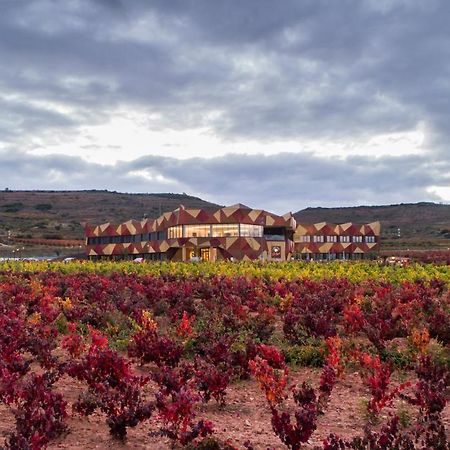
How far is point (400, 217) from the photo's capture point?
17175cm

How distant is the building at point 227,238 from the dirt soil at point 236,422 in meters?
49.6

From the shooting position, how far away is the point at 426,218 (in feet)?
544

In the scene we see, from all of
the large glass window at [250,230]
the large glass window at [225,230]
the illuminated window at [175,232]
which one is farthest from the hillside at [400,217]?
the illuminated window at [175,232]

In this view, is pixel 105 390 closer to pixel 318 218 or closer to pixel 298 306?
pixel 298 306

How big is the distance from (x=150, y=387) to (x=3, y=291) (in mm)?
10298

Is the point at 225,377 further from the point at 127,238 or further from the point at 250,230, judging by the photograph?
the point at 127,238

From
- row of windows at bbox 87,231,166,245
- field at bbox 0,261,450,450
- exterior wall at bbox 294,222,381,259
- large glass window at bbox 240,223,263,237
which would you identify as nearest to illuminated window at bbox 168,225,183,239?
row of windows at bbox 87,231,166,245

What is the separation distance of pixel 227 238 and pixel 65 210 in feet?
352

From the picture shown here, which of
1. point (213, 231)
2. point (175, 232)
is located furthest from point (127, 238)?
point (213, 231)

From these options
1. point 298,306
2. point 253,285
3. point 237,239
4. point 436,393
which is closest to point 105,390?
point 436,393

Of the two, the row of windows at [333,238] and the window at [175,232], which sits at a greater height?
the window at [175,232]

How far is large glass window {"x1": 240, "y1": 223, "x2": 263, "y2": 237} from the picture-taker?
62688 millimetres

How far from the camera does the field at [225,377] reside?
5.56m

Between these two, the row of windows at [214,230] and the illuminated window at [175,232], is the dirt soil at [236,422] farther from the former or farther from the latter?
the illuminated window at [175,232]
